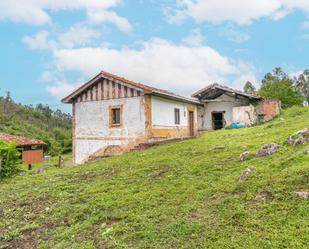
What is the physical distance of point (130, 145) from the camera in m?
15.0

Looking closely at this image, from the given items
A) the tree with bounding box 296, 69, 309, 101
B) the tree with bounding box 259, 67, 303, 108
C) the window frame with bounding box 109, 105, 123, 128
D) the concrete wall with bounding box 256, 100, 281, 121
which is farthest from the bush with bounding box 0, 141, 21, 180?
the tree with bounding box 296, 69, 309, 101

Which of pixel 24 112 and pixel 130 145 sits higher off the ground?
pixel 24 112

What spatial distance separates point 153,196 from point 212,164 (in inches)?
96.8

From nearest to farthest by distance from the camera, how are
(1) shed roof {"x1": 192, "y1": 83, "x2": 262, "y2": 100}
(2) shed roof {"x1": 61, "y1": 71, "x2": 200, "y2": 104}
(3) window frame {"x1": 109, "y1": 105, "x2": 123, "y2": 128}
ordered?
1. (2) shed roof {"x1": 61, "y1": 71, "x2": 200, "y2": 104}
2. (3) window frame {"x1": 109, "y1": 105, "x2": 123, "y2": 128}
3. (1) shed roof {"x1": 192, "y1": 83, "x2": 262, "y2": 100}

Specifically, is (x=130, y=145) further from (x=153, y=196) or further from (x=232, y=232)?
(x=232, y=232)

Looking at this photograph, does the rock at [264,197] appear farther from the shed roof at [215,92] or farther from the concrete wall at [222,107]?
the concrete wall at [222,107]

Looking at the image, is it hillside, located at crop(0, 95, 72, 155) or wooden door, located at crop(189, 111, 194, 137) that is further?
hillside, located at crop(0, 95, 72, 155)

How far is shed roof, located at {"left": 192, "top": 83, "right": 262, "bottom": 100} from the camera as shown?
21.8 metres

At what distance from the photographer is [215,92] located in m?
23.0

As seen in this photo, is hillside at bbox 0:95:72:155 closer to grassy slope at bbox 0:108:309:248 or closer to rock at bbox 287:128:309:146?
grassy slope at bbox 0:108:309:248

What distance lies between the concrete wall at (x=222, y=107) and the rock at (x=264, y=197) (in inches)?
685

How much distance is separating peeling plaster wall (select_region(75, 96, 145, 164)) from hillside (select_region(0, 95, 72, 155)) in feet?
70.5

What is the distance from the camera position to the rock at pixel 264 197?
203 inches

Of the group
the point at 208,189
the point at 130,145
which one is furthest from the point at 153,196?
the point at 130,145
